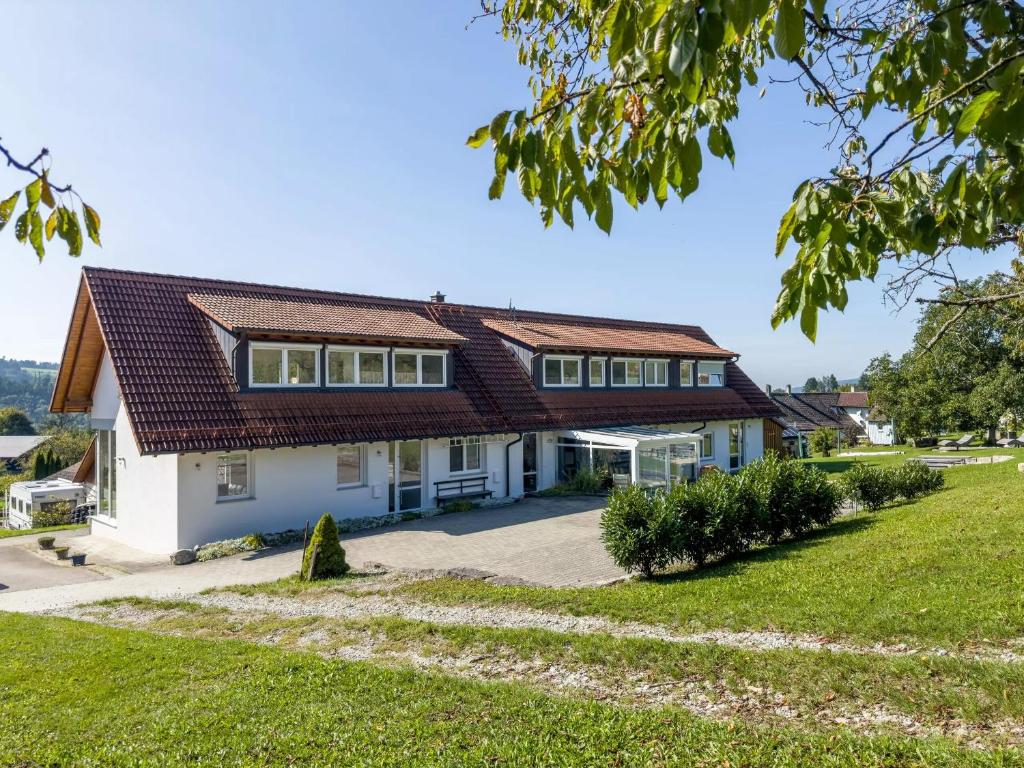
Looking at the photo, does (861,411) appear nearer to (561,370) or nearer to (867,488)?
(561,370)

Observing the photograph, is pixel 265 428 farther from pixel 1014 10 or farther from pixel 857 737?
pixel 1014 10

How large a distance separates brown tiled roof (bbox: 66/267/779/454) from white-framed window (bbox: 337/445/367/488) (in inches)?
37.2

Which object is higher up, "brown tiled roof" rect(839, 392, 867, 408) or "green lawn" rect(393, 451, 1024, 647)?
"brown tiled roof" rect(839, 392, 867, 408)

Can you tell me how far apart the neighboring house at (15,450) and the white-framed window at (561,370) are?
67210mm

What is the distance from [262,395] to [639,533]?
11.2m

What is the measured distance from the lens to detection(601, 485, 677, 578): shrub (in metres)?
11.3

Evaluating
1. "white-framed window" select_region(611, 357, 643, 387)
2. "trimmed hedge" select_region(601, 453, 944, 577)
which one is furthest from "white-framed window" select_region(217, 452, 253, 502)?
"white-framed window" select_region(611, 357, 643, 387)

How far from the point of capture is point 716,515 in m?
12.1

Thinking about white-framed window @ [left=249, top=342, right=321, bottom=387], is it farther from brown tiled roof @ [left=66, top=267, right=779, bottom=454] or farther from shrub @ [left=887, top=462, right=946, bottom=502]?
shrub @ [left=887, top=462, right=946, bottom=502]

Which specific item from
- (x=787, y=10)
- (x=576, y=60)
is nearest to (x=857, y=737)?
(x=787, y=10)

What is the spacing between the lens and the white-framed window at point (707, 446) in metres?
29.1

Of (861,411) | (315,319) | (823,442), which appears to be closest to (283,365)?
(315,319)

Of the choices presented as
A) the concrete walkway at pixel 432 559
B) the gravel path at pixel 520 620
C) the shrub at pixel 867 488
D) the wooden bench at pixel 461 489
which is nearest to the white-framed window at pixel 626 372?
the wooden bench at pixel 461 489

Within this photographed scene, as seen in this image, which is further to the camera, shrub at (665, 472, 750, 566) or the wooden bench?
the wooden bench
